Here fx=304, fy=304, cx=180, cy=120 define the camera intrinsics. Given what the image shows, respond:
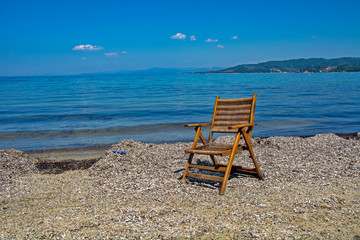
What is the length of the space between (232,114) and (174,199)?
2.32 meters

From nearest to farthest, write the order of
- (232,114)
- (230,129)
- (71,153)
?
(230,129) < (232,114) < (71,153)

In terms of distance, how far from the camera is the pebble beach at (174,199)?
3.77 meters

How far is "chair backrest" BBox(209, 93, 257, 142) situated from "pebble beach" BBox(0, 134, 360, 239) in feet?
3.51

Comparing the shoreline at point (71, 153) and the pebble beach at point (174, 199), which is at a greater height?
the pebble beach at point (174, 199)

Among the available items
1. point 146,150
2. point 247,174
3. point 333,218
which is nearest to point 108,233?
point 333,218

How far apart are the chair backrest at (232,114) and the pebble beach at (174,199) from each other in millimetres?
1071

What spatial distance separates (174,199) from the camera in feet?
16.4

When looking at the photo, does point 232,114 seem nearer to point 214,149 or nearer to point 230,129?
point 230,129

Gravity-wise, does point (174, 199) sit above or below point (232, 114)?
below

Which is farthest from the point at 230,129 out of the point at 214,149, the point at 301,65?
the point at 301,65

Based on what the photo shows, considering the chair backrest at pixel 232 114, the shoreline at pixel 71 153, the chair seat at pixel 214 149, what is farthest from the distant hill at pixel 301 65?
the chair seat at pixel 214 149

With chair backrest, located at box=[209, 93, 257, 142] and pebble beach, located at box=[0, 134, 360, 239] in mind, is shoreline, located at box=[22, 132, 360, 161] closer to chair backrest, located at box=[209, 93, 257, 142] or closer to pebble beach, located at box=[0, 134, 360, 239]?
pebble beach, located at box=[0, 134, 360, 239]

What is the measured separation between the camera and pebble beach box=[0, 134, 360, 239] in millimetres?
3768

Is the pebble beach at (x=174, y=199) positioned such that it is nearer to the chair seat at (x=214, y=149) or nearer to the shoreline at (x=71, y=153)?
the chair seat at (x=214, y=149)
